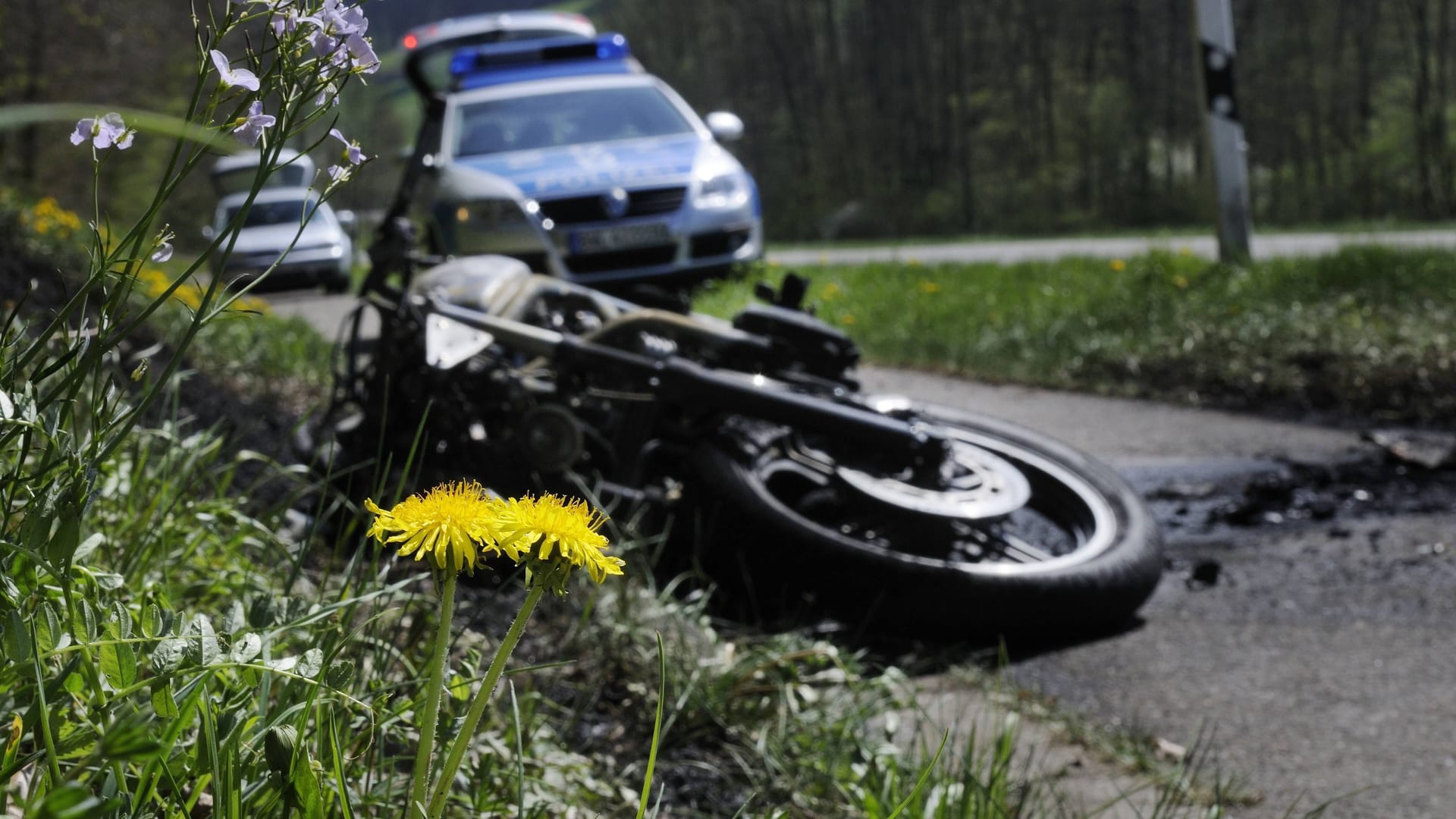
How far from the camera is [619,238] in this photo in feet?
27.9

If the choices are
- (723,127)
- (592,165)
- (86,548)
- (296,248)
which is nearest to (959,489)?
(86,548)

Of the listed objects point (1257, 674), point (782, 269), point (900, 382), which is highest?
point (1257, 674)

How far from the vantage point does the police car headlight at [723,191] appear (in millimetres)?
8852

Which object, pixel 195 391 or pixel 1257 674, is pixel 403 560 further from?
pixel 195 391

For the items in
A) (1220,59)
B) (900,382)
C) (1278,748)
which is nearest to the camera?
(1278,748)

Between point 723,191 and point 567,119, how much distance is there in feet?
4.65

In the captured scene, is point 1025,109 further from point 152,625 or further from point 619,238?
point 152,625

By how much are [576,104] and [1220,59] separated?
4589 mm

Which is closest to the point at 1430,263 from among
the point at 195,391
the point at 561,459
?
the point at 561,459

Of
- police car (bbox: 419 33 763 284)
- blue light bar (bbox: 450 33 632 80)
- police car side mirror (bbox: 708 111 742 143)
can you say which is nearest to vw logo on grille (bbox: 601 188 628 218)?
police car (bbox: 419 33 763 284)

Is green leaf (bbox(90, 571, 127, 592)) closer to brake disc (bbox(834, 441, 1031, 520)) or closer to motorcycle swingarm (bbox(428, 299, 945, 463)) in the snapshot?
motorcycle swingarm (bbox(428, 299, 945, 463))

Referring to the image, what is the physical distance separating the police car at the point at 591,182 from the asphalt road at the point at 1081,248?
9.90 ft

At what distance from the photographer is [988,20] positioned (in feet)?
152

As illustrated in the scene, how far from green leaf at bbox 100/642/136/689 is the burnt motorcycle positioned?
79.4 inches
